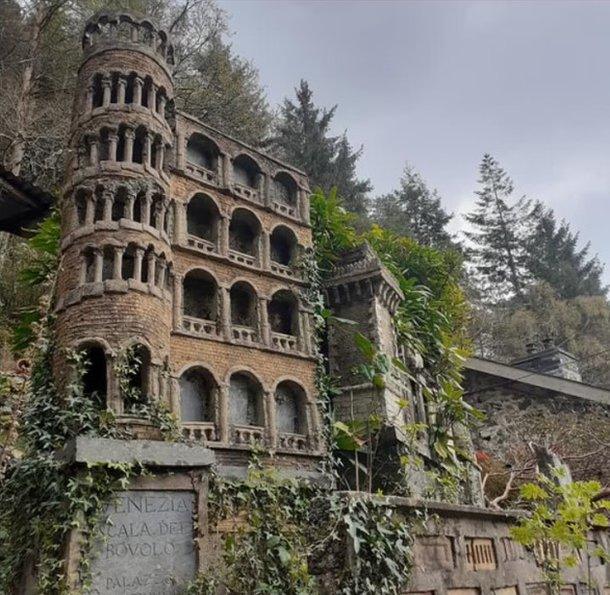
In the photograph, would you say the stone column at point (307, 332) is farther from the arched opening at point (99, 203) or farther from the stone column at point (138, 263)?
the arched opening at point (99, 203)

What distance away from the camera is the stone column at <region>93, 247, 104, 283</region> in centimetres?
1358

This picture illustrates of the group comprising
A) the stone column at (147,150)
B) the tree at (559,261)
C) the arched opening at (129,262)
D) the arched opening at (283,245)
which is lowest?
the arched opening at (129,262)

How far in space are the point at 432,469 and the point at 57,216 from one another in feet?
43.2

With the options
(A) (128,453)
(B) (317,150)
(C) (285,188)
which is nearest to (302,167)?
(B) (317,150)

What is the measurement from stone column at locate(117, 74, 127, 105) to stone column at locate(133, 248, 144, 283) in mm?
4321

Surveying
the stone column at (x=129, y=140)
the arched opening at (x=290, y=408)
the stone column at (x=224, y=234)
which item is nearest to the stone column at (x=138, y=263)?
the stone column at (x=129, y=140)

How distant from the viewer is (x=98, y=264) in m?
13.7

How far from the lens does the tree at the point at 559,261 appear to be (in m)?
46.9

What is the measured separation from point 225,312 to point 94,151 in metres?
5.26

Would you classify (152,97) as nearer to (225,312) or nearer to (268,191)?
(268,191)

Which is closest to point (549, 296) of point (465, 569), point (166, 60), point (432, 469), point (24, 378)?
point (432, 469)

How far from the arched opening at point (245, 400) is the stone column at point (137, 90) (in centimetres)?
761

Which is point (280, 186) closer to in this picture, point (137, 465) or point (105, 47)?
point (105, 47)

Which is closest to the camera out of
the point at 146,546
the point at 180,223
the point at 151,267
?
the point at 146,546
